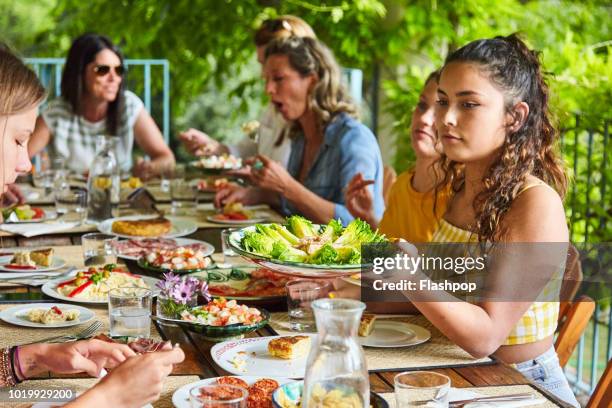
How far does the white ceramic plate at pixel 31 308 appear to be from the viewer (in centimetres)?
210

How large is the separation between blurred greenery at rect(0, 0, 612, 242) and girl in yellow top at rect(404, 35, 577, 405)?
1844mm

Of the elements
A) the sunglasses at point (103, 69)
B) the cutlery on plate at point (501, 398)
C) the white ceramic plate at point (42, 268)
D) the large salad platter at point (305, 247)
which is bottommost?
the cutlery on plate at point (501, 398)

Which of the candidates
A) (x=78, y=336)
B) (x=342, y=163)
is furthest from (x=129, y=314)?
(x=342, y=163)

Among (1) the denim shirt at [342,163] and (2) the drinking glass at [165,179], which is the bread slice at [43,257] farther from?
(2) the drinking glass at [165,179]

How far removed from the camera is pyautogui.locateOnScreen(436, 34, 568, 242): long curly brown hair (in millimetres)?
2186

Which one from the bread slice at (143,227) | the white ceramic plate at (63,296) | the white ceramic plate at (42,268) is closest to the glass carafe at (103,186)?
the bread slice at (143,227)

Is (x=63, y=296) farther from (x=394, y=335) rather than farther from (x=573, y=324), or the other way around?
(x=573, y=324)

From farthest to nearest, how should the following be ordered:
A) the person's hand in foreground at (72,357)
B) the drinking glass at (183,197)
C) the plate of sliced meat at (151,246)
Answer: the drinking glass at (183,197)
the plate of sliced meat at (151,246)
the person's hand in foreground at (72,357)

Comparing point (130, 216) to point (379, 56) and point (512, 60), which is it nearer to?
point (512, 60)

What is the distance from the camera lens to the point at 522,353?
7.13 ft

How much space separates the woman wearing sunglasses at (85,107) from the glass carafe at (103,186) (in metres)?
1.14

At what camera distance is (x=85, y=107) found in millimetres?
4777

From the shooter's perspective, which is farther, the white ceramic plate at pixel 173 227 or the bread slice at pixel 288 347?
the white ceramic plate at pixel 173 227

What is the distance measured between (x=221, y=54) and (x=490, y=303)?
15.8 ft
